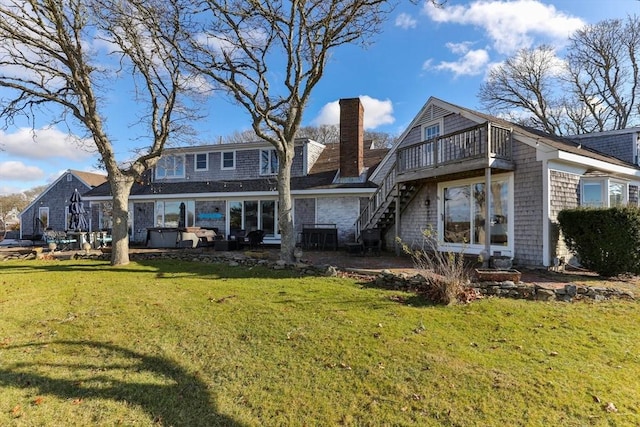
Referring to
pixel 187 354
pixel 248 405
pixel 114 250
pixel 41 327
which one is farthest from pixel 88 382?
pixel 114 250

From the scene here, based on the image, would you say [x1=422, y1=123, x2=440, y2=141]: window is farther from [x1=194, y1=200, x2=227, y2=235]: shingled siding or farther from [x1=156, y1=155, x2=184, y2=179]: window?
[x1=156, y1=155, x2=184, y2=179]: window

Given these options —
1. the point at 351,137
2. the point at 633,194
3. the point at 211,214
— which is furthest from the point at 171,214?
the point at 633,194

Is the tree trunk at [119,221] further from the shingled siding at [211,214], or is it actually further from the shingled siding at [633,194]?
the shingled siding at [633,194]

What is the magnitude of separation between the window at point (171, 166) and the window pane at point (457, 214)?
14.5 meters

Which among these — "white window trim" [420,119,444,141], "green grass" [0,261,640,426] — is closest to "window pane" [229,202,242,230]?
"white window trim" [420,119,444,141]

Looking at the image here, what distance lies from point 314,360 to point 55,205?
28.7 metres

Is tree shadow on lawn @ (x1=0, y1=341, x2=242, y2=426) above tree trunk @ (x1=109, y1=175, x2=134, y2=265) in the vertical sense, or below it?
below

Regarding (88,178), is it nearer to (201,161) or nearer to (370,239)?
(201,161)

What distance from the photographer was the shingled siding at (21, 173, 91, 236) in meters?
25.3

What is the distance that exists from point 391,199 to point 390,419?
1046 centimetres

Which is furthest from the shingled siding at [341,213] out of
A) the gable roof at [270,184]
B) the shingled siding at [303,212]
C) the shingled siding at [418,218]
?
the shingled siding at [418,218]

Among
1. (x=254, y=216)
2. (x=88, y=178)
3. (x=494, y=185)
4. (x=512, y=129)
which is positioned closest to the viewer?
(x=512, y=129)

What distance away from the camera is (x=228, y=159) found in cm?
1920

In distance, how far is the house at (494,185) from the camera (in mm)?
9219
